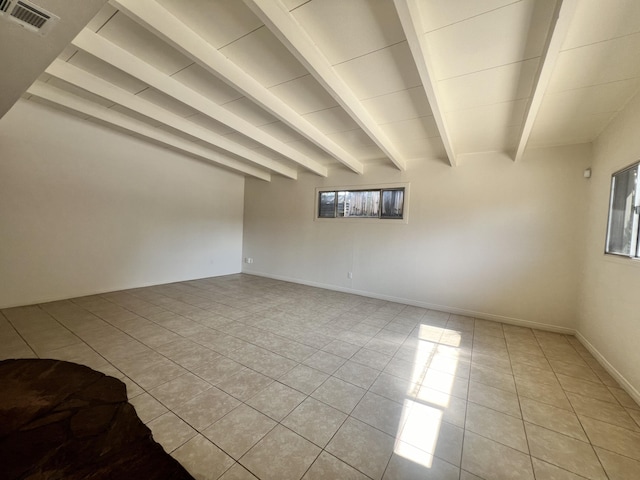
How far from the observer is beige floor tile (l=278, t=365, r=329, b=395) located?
2.12m

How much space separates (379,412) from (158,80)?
12.0ft

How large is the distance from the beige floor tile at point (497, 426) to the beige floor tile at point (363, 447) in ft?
A: 2.24

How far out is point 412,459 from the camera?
149 centimetres

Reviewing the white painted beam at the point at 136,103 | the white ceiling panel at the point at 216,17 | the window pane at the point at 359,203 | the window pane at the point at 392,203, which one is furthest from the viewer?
the window pane at the point at 359,203

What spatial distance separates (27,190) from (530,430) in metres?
6.49

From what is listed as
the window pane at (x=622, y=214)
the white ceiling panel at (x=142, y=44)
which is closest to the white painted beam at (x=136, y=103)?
the white ceiling panel at (x=142, y=44)

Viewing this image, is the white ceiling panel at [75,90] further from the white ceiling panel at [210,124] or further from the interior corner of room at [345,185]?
the white ceiling panel at [210,124]

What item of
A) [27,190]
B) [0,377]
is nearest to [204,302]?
[0,377]

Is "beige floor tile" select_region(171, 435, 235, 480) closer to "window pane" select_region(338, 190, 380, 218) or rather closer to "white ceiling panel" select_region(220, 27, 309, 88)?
"white ceiling panel" select_region(220, 27, 309, 88)

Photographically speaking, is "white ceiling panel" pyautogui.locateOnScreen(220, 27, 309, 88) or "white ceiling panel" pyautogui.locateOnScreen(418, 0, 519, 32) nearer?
"white ceiling panel" pyautogui.locateOnScreen(418, 0, 519, 32)

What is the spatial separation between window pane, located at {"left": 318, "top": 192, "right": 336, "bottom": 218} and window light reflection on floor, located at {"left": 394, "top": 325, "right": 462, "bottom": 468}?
3.16m

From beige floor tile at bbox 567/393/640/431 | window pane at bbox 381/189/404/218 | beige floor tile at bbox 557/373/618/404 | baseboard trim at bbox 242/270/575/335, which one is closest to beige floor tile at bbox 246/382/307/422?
beige floor tile at bbox 567/393/640/431

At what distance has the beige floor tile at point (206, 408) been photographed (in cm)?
171

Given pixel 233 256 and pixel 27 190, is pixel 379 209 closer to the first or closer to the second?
pixel 233 256
